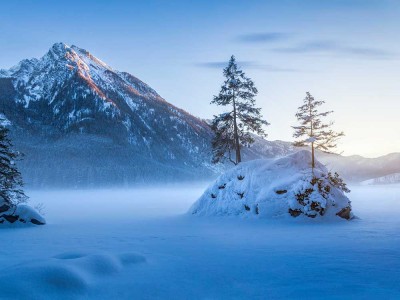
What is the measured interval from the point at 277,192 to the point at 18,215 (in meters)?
17.4

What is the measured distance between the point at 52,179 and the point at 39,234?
188m

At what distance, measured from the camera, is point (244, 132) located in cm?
3381

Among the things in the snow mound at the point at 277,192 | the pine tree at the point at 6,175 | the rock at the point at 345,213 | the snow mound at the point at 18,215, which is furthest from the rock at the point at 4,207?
the rock at the point at 345,213

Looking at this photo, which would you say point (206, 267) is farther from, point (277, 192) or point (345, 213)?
point (345, 213)

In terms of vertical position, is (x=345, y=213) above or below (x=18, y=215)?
below

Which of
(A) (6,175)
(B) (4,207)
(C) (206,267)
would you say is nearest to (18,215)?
(B) (4,207)

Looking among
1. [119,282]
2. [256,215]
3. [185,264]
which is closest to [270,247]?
[185,264]

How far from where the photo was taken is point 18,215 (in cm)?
2327

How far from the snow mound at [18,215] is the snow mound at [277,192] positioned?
39.3ft

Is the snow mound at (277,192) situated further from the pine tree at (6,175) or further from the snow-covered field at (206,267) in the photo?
the pine tree at (6,175)

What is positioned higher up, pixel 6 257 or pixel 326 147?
pixel 326 147

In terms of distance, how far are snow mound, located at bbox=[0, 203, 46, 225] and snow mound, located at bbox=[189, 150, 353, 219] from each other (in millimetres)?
11980

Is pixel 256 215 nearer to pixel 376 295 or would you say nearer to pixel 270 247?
pixel 270 247

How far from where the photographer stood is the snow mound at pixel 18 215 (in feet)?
74.5
